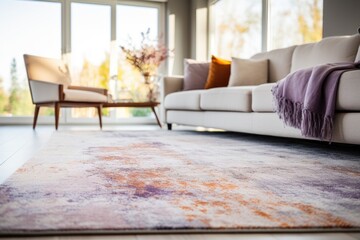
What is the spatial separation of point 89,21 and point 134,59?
1.32 m

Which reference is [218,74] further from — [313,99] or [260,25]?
[313,99]

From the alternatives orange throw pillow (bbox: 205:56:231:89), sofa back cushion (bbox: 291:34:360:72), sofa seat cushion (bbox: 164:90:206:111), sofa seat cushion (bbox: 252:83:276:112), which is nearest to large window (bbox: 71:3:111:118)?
sofa seat cushion (bbox: 164:90:206:111)

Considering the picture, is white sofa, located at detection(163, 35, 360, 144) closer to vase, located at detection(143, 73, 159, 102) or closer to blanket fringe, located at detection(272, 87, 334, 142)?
blanket fringe, located at detection(272, 87, 334, 142)

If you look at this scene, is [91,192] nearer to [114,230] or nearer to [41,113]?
[114,230]

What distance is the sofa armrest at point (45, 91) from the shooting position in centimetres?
445

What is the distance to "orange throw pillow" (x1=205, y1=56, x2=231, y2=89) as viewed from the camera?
13.8 feet

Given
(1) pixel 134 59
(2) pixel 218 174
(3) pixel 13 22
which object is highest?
(3) pixel 13 22

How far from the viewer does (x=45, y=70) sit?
500cm

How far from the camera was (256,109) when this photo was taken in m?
2.91

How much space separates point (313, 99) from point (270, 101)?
560mm

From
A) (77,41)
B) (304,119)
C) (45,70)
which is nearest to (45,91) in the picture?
(45,70)

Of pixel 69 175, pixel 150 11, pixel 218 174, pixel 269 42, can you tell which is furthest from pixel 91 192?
pixel 150 11

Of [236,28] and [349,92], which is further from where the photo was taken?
[236,28]

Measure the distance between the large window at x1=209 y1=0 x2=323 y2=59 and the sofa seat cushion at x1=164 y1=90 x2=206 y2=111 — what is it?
4.45ft
